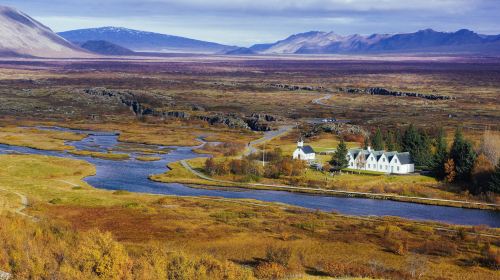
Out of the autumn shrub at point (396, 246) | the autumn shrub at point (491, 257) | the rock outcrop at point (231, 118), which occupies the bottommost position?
the rock outcrop at point (231, 118)

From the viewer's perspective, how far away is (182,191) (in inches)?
3460

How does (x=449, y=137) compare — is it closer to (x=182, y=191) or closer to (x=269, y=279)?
(x=182, y=191)

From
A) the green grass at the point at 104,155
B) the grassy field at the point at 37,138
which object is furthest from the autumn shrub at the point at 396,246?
the grassy field at the point at 37,138

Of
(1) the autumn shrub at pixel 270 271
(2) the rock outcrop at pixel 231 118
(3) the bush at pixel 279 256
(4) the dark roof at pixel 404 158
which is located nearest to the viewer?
(1) the autumn shrub at pixel 270 271

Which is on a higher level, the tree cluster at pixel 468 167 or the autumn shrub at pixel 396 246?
the tree cluster at pixel 468 167

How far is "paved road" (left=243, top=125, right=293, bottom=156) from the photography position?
118 metres

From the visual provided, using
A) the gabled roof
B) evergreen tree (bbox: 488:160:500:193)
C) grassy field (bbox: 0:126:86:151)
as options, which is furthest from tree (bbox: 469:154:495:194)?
grassy field (bbox: 0:126:86:151)

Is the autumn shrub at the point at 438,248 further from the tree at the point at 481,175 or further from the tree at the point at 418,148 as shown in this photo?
the tree at the point at 418,148

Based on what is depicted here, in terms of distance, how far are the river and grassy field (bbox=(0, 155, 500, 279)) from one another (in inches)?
203

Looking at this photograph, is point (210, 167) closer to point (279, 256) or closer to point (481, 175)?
point (481, 175)

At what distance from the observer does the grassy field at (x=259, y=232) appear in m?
52.1

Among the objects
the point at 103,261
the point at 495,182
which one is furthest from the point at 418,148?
the point at 103,261

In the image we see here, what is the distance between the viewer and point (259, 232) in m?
63.4

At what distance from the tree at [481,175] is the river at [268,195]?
8.80m
